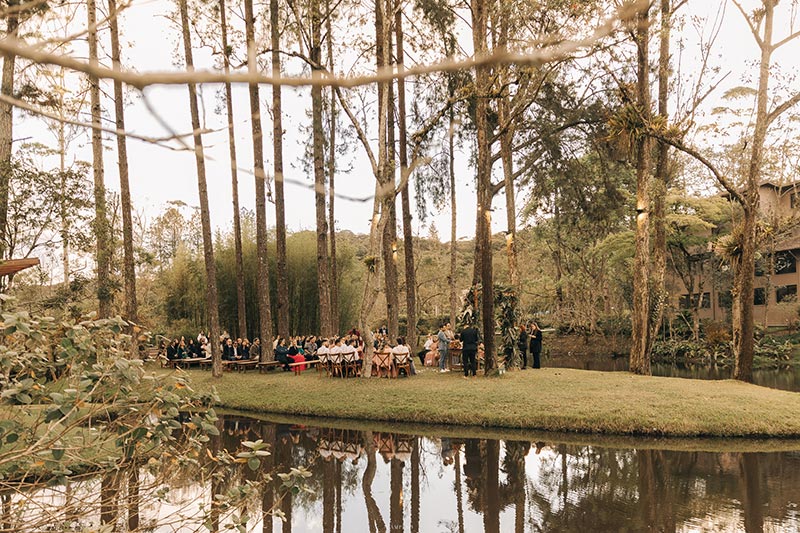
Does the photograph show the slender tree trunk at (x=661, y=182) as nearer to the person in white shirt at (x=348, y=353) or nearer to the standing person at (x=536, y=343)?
the standing person at (x=536, y=343)

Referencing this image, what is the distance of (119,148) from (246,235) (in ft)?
33.7

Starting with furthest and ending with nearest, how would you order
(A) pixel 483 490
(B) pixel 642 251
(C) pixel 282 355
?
(C) pixel 282 355, (B) pixel 642 251, (A) pixel 483 490

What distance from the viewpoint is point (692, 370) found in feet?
77.1

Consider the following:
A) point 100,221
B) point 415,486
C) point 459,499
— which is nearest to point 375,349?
point 100,221

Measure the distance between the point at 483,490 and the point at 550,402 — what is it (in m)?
5.05

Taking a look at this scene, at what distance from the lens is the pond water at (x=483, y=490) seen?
22.0 feet

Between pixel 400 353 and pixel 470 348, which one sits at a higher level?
pixel 470 348

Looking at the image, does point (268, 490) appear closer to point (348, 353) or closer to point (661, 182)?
point (348, 353)

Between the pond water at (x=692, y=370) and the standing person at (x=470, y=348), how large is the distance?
28.3ft

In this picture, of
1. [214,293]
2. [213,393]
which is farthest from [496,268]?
[213,393]

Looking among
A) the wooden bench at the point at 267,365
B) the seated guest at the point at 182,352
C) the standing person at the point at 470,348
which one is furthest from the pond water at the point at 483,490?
the seated guest at the point at 182,352

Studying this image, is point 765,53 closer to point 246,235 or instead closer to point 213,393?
point 213,393

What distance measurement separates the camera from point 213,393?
5.02 metres

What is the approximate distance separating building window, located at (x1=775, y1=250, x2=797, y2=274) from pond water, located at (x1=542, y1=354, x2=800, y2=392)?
10.9 m
